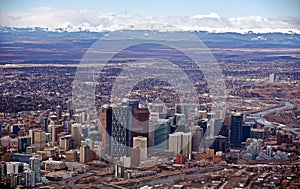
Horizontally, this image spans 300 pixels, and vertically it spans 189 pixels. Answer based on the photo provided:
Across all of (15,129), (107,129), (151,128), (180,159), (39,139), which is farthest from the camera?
(15,129)

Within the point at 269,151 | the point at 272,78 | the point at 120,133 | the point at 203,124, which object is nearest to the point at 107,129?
the point at 120,133

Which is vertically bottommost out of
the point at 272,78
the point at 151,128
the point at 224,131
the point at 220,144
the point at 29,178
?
the point at 29,178

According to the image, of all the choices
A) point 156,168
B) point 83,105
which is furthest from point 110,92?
point 156,168

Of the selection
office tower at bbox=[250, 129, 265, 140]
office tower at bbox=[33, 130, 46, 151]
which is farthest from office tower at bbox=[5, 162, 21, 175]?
office tower at bbox=[250, 129, 265, 140]

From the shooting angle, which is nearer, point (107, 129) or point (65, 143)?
point (107, 129)

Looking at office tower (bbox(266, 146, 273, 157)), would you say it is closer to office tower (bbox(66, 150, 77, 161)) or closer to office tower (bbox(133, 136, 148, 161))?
office tower (bbox(133, 136, 148, 161))

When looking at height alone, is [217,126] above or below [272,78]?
below

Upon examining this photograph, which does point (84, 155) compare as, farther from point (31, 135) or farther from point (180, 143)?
point (31, 135)
